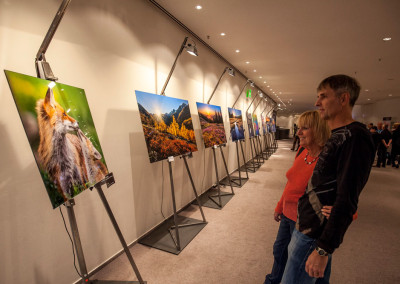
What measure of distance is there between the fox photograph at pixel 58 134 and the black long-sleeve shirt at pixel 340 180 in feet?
4.39

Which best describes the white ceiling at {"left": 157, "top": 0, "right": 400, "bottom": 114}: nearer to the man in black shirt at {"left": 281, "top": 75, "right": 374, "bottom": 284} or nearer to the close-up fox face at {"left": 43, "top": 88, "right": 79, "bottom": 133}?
the close-up fox face at {"left": 43, "top": 88, "right": 79, "bottom": 133}

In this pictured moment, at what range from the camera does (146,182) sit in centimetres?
258

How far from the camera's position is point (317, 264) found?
0.92 metres

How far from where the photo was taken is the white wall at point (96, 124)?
140cm

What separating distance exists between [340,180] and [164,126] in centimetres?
192

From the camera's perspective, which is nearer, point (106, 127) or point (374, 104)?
Result: point (106, 127)

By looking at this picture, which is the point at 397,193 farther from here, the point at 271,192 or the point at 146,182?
the point at 146,182

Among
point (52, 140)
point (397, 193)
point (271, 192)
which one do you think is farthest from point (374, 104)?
point (52, 140)

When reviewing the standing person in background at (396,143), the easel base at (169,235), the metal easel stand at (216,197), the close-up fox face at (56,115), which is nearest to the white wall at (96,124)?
the easel base at (169,235)

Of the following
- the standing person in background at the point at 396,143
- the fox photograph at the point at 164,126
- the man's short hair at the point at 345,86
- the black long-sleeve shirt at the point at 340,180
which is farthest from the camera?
the standing person in background at the point at 396,143

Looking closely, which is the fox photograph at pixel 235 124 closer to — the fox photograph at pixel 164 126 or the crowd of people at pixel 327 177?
the fox photograph at pixel 164 126

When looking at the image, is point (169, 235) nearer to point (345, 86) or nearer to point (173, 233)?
point (173, 233)

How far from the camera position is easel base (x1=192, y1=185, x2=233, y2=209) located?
353 cm

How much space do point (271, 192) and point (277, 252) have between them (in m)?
2.86
